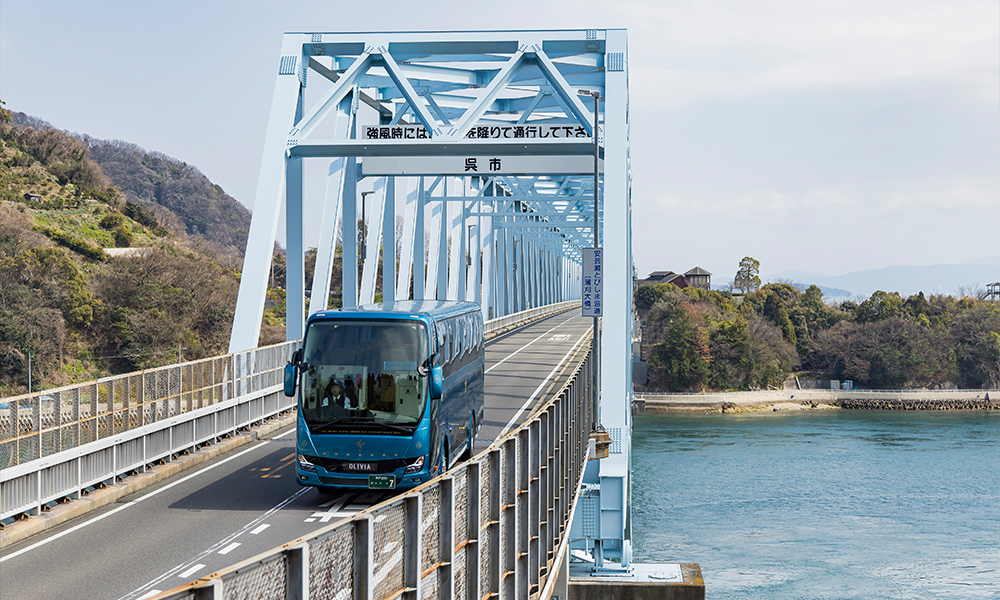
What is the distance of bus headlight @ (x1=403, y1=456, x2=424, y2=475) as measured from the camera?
11117 mm

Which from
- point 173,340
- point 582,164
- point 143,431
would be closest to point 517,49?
point 582,164

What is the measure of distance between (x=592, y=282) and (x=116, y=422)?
9.30 metres

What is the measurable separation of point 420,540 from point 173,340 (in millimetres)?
47858

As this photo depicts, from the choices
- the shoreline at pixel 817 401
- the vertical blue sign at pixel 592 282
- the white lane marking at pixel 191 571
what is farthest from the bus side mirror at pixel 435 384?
the shoreline at pixel 817 401

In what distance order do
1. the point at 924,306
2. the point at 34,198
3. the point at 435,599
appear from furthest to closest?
the point at 924,306, the point at 34,198, the point at 435,599

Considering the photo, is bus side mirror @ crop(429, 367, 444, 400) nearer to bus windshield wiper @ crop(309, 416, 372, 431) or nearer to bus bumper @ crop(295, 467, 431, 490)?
bus windshield wiper @ crop(309, 416, 372, 431)

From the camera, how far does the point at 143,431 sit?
42.6 ft

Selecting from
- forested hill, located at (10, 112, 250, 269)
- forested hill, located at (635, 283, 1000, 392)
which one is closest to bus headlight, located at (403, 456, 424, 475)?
forested hill, located at (635, 283, 1000, 392)

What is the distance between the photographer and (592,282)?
18.0 m

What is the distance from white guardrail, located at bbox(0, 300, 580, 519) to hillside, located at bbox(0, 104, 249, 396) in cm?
3120

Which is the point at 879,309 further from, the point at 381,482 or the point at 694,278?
the point at 381,482

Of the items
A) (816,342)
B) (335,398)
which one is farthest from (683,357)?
(335,398)

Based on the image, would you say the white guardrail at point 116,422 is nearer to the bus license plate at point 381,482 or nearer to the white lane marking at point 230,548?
the white lane marking at point 230,548

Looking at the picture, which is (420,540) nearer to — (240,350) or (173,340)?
(240,350)
